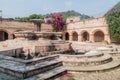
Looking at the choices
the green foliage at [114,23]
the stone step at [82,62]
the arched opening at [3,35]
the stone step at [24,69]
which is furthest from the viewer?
the arched opening at [3,35]

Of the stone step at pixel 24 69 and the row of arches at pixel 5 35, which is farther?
the row of arches at pixel 5 35

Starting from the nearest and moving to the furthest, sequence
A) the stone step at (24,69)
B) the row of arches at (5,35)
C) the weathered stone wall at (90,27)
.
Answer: the stone step at (24,69), the weathered stone wall at (90,27), the row of arches at (5,35)

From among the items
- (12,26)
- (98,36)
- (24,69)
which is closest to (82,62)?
(24,69)

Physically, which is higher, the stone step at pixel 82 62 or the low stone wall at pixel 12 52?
the low stone wall at pixel 12 52

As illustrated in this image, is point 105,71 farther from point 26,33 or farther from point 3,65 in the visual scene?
point 26,33

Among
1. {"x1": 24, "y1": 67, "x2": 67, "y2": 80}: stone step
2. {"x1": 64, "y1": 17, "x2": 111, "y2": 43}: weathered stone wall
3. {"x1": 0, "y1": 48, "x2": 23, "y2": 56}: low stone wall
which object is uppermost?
{"x1": 64, "y1": 17, "x2": 111, "y2": 43}: weathered stone wall

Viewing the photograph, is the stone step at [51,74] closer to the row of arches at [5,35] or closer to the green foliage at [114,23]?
the green foliage at [114,23]

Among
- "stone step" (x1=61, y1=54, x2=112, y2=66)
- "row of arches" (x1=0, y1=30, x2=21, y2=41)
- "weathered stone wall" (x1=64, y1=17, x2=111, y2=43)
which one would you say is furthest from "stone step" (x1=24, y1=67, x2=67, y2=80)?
"row of arches" (x1=0, y1=30, x2=21, y2=41)

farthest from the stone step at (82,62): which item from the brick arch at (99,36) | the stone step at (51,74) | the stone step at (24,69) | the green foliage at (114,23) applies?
the brick arch at (99,36)

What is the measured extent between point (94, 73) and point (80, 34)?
17.9 metres

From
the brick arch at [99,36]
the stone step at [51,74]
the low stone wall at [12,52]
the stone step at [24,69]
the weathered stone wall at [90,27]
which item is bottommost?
the stone step at [51,74]

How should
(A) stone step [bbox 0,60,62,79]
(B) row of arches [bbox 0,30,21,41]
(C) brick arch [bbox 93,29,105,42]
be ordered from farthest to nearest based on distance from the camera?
(C) brick arch [bbox 93,29,105,42], (B) row of arches [bbox 0,30,21,41], (A) stone step [bbox 0,60,62,79]

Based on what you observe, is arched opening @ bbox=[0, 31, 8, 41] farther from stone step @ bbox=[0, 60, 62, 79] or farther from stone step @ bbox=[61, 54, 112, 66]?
stone step @ bbox=[61, 54, 112, 66]

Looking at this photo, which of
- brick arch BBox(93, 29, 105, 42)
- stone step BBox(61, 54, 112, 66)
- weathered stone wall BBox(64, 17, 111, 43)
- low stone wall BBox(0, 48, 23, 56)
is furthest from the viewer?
brick arch BBox(93, 29, 105, 42)
